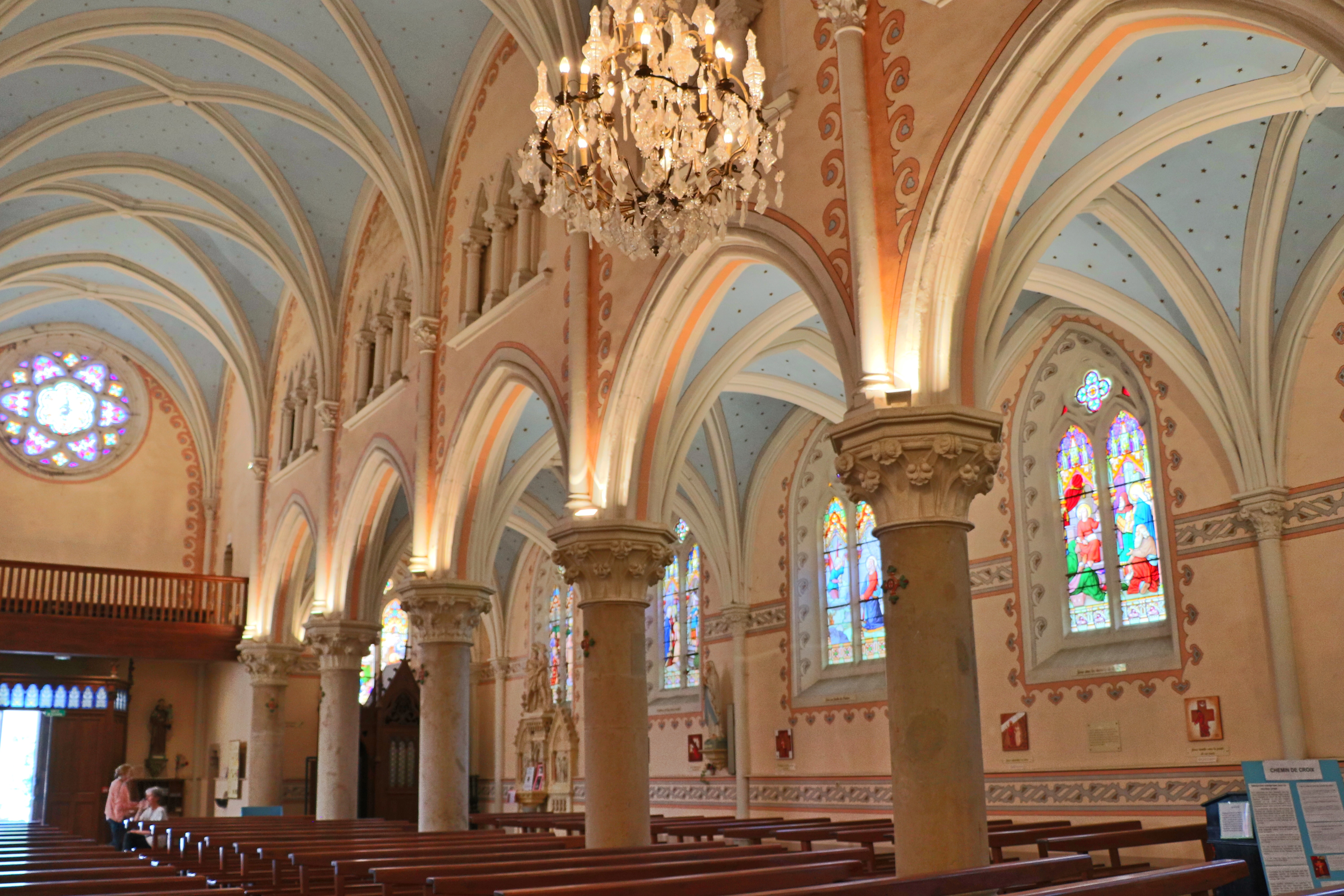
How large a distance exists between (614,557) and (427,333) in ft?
20.6

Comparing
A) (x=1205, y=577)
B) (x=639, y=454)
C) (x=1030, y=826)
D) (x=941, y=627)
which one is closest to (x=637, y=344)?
(x=639, y=454)

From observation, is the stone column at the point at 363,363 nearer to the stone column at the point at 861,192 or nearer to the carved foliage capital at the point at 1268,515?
the stone column at the point at 861,192

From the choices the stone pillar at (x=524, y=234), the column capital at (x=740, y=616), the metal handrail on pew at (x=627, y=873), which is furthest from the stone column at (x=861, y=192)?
the column capital at (x=740, y=616)

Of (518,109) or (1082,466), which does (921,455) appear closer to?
(1082,466)

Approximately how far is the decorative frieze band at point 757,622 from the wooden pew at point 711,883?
12283 mm

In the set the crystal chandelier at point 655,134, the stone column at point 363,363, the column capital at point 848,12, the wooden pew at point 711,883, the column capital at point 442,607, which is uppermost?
the stone column at point 363,363

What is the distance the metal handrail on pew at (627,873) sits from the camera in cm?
613

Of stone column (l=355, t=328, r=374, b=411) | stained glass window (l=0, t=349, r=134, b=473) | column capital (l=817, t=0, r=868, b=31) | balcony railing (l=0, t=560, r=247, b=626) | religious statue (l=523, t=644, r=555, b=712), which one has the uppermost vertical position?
stained glass window (l=0, t=349, r=134, b=473)

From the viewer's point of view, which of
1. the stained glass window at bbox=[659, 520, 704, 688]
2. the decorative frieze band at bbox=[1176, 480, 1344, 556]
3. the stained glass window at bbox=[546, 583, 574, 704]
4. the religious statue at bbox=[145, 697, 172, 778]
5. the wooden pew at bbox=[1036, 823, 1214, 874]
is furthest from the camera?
the religious statue at bbox=[145, 697, 172, 778]

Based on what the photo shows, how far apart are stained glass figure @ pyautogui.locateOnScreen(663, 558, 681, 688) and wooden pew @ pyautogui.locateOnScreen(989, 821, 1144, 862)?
34.7 ft

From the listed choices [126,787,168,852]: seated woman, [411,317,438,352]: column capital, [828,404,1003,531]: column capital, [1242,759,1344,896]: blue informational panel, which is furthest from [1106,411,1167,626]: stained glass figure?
[126,787,168,852]: seated woman

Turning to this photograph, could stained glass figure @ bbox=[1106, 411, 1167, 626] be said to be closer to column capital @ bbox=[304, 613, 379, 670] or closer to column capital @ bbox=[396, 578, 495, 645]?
column capital @ bbox=[396, 578, 495, 645]

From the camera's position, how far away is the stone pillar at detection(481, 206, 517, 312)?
14938 millimetres

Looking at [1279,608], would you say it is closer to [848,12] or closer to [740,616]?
[848,12]
